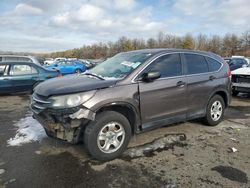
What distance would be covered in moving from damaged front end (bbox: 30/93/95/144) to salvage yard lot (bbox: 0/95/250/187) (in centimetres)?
47

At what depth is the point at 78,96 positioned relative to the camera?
144 inches

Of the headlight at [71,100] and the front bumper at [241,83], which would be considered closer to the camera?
the headlight at [71,100]

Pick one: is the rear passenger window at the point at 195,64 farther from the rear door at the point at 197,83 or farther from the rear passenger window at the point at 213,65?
the rear passenger window at the point at 213,65

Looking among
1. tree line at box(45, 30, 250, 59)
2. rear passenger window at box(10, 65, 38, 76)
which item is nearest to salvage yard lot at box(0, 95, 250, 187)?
rear passenger window at box(10, 65, 38, 76)

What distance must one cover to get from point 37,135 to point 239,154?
381cm

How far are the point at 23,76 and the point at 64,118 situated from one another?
693 centimetres

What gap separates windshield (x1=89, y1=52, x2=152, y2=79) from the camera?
4359 mm

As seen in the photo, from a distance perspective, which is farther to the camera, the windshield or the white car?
the white car

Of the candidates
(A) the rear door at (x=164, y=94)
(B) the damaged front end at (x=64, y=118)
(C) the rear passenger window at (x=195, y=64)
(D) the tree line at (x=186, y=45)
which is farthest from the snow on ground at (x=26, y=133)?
(D) the tree line at (x=186, y=45)

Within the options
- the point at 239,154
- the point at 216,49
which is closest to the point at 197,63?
the point at 239,154

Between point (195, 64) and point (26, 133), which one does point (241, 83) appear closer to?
point (195, 64)

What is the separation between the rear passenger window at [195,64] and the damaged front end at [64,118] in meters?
2.47

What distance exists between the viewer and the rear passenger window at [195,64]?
5.13 metres

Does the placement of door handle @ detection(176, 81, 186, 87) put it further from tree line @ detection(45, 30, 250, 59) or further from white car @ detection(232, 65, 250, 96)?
tree line @ detection(45, 30, 250, 59)
